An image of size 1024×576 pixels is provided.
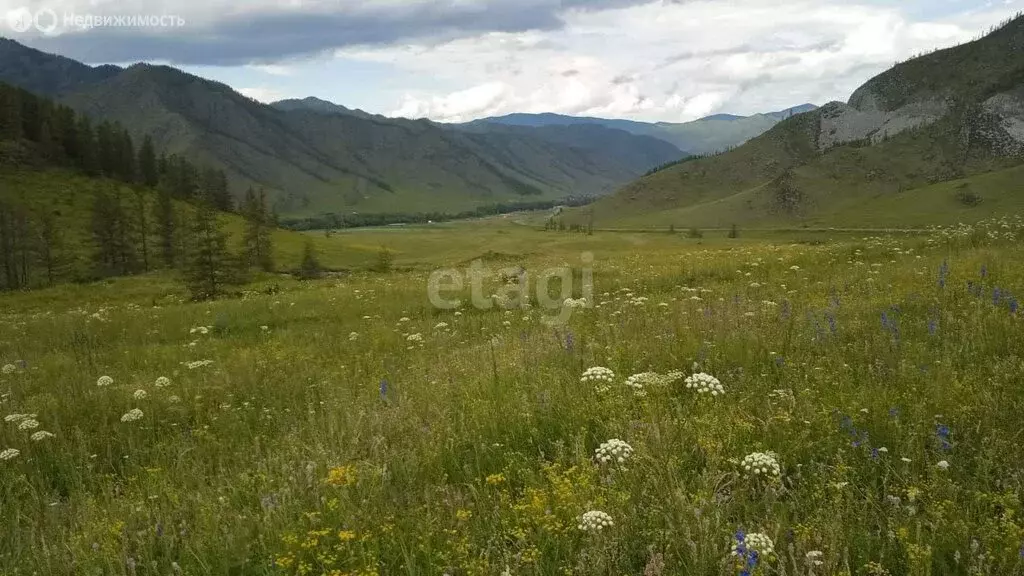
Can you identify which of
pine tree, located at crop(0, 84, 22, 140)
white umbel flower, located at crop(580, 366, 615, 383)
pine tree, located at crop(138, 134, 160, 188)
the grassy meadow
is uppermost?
pine tree, located at crop(0, 84, 22, 140)

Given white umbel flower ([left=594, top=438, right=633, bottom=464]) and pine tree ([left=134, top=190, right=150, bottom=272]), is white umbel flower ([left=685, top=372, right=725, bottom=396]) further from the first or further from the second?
pine tree ([left=134, top=190, right=150, bottom=272])

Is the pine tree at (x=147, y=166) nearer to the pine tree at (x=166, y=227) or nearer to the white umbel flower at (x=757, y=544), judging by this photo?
the pine tree at (x=166, y=227)

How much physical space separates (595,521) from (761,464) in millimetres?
1467

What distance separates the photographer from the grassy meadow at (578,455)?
3494mm

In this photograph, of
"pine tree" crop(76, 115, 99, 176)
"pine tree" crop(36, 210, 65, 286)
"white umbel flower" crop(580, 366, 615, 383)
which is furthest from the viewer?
"pine tree" crop(76, 115, 99, 176)

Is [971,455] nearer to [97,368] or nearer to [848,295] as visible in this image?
[848,295]

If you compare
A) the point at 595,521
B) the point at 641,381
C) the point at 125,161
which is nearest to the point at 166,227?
the point at 125,161

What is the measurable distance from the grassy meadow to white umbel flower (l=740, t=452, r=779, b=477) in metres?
0.03

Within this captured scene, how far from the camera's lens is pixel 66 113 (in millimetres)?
134625

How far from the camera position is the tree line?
265 ft

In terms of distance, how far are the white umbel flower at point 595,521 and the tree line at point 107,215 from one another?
38.7 meters

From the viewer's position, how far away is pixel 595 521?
3523mm

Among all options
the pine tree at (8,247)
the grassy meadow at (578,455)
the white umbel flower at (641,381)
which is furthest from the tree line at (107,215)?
the white umbel flower at (641,381)

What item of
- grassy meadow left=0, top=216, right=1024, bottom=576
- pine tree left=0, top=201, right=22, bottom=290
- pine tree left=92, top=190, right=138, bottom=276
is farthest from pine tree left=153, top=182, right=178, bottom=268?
grassy meadow left=0, top=216, right=1024, bottom=576
